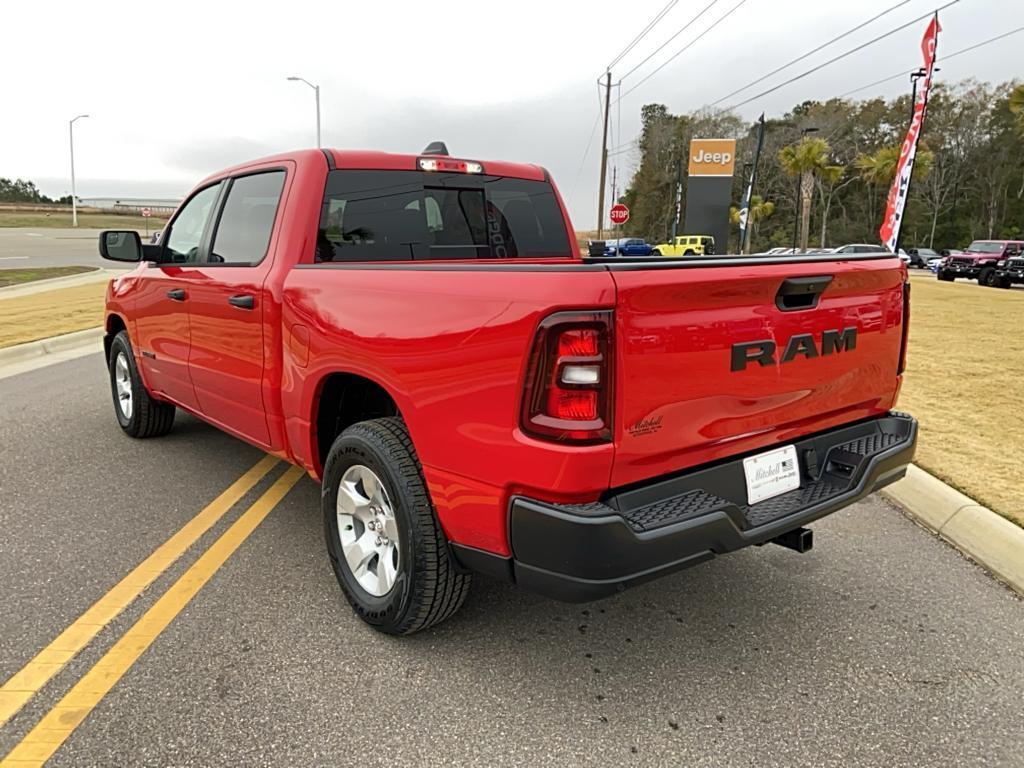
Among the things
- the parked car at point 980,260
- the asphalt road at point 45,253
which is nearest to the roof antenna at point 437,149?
the asphalt road at point 45,253

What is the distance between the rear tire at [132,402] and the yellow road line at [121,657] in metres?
1.84

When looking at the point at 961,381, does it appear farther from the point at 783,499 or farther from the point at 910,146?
the point at 910,146

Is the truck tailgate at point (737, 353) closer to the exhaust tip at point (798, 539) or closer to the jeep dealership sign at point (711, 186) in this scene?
the exhaust tip at point (798, 539)

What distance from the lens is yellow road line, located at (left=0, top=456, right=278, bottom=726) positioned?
254cm

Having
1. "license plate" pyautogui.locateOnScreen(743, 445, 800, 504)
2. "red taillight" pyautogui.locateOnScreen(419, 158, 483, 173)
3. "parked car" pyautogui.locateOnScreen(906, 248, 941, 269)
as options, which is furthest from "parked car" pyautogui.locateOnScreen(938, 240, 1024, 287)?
"license plate" pyautogui.locateOnScreen(743, 445, 800, 504)

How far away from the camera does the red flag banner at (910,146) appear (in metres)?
14.1

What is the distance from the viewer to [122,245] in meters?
4.67

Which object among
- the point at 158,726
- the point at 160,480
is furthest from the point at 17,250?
the point at 158,726

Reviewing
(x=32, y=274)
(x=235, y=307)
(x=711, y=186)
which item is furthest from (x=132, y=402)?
(x=711, y=186)

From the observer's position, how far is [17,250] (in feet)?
109

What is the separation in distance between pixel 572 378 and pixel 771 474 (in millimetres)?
1001

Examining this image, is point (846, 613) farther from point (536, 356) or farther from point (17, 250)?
point (17, 250)

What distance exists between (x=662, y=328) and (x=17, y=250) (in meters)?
39.1

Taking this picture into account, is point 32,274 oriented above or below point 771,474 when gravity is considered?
below
